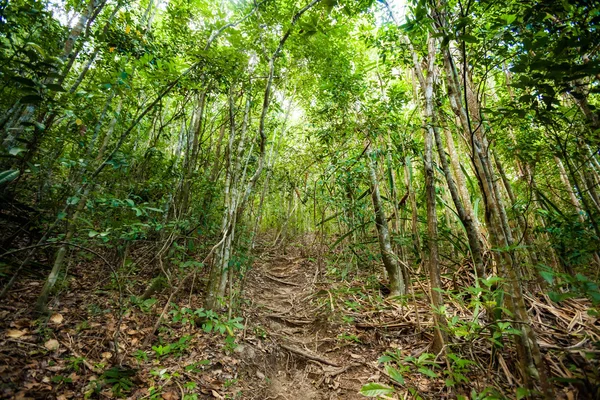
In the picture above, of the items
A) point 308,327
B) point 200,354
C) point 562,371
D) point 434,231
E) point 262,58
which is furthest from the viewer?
point 262,58

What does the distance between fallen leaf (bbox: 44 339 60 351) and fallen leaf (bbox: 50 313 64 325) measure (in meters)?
0.33

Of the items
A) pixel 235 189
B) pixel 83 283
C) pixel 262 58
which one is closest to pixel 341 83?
pixel 262 58

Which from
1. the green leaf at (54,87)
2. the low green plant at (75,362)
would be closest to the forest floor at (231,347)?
the low green plant at (75,362)

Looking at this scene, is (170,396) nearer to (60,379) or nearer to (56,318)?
(60,379)

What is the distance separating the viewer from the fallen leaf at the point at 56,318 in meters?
2.70

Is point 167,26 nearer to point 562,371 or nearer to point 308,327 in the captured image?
point 308,327

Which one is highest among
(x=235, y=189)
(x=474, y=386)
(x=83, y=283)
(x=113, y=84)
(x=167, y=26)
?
(x=167, y=26)

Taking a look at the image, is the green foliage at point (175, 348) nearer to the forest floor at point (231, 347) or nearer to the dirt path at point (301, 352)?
the forest floor at point (231, 347)

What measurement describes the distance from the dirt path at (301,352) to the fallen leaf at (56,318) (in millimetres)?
1951

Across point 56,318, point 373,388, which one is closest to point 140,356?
point 56,318

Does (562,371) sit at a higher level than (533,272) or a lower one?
lower

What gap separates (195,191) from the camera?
185 inches

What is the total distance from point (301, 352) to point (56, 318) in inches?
108

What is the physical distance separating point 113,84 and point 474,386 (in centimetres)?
437
